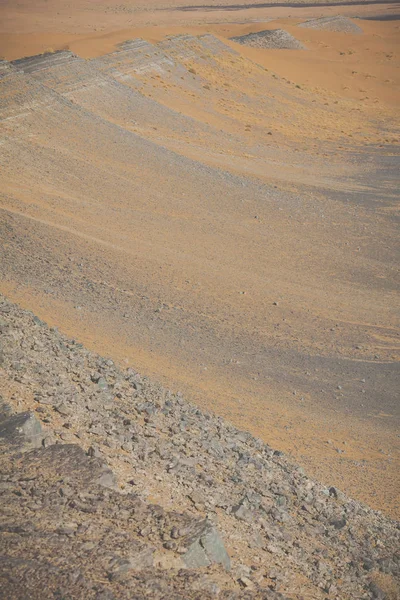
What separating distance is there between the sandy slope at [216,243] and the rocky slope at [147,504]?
161 cm

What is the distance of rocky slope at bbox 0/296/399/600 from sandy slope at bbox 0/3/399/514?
5.28 ft

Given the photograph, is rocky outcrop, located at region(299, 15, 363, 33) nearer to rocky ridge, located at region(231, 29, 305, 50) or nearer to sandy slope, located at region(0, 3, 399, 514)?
rocky ridge, located at region(231, 29, 305, 50)

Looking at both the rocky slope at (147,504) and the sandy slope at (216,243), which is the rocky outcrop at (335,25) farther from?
the rocky slope at (147,504)

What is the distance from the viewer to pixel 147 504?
6602 millimetres

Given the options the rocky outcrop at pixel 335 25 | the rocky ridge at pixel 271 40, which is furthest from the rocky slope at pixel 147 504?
the rocky outcrop at pixel 335 25

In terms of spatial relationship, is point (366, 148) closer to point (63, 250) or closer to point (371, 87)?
point (371, 87)

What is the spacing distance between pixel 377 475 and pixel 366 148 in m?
26.2

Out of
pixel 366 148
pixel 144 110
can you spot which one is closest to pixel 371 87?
pixel 366 148

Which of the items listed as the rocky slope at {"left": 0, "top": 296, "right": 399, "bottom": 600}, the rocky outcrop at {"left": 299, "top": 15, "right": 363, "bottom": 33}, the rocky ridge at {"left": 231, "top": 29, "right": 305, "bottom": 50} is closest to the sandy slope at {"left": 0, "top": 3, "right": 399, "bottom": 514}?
the rocky slope at {"left": 0, "top": 296, "right": 399, "bottom": 600}

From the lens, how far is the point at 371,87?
47906 millimetres

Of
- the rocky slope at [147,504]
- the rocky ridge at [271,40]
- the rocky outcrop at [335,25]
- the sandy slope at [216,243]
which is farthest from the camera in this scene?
the rocky outcrop at [335,25]

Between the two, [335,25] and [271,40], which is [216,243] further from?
[335,25]

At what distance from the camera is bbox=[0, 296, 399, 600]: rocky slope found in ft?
17.9

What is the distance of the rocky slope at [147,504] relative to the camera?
17.9 feet
